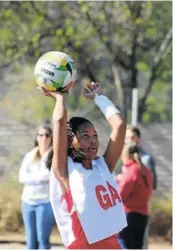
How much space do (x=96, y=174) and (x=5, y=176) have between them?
741cm

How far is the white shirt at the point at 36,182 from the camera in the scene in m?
7.82

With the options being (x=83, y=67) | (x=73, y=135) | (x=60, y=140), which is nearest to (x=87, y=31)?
(x=83, y=67)

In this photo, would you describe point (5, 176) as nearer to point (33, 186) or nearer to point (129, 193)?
point (33, 186)

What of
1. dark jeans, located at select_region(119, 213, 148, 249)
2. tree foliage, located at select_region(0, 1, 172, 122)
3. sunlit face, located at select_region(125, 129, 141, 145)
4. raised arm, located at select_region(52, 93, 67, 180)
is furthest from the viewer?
tree foliage, located at select_region(0, 1, 172, 122)

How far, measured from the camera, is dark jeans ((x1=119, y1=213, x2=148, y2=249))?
753cm

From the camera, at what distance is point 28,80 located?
38.7ft

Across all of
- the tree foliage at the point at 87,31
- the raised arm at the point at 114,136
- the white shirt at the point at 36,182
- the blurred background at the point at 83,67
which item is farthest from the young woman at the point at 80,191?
the tree foliage at the point at 87,31

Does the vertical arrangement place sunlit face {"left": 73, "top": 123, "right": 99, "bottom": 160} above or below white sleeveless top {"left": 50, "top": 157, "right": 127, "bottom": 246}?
above

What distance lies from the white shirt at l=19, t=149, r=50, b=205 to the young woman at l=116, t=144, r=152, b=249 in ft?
2.65

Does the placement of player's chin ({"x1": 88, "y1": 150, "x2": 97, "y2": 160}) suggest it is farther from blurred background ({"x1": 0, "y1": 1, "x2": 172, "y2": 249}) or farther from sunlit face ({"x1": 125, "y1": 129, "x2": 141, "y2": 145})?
blurred background ({"x1": 0, "y1": 1, "x2": 172, "y2": 249})

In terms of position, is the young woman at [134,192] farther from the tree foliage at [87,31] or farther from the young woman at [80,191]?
the tree foliage at [87,31]

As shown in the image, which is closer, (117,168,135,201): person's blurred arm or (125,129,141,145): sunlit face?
(117,168,135,201): person's blurred arm

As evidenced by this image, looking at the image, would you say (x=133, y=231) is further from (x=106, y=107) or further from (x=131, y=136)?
(x=106, y=107)

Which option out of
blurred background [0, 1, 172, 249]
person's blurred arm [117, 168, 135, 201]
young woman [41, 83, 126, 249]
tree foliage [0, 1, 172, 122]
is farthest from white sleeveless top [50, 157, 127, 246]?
tree foliage [0, 1, 172, 122]
